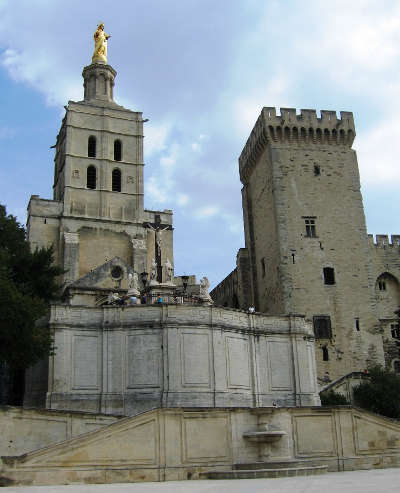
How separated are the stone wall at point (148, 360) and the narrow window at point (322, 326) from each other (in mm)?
13347

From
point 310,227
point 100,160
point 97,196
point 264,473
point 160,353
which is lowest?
point 264,473

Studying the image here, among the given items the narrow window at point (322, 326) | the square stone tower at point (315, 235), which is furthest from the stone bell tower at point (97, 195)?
the narrow window at point (322, 326)

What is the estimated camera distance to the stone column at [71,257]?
165 ft

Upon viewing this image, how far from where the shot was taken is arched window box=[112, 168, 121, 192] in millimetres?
57188

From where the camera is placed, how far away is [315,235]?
4966 centimetres

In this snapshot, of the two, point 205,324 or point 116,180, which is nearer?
point 205,324

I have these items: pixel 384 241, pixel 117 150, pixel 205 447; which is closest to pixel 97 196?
pixel 117 150

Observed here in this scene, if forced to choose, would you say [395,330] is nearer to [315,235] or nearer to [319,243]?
[319,243]

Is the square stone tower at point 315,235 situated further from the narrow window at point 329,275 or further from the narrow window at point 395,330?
the narrow window at point 395,330

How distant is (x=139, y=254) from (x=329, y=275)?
16308 millimetres

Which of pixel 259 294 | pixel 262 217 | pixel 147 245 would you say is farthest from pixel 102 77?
Answer: pixel 259 294

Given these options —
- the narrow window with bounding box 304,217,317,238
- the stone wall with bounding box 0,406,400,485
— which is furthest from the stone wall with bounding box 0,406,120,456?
the narrow window with bounding box 304,217,317,238

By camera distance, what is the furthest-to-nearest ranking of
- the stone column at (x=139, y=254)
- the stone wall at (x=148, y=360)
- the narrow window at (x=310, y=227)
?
the stone column at (x=139, y=254), the narrow window at (x=310, y=227), the stone wall at (x=148, y=360)

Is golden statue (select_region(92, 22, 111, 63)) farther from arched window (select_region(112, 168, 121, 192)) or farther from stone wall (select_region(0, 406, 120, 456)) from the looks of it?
stone wall (select_region(0, 406, 120, 456))
